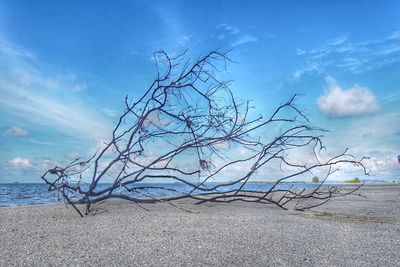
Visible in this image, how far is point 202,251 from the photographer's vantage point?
3.13 m

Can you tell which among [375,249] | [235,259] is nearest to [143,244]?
[235,259]

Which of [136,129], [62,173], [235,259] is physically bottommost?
[235,259]

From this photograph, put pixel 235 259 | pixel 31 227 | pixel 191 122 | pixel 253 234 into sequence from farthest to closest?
pixel 191 122 < pixel 31 227 < pixel 253 234 < pixel 235 259

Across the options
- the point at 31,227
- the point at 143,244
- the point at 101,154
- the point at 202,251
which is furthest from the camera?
the point at 101,154

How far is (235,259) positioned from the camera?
116 inches

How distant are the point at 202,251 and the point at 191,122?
2.88 metres

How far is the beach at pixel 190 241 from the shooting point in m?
2.94

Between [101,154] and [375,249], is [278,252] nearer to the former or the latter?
[375,249]

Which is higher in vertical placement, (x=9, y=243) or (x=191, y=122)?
(x=191, y=122)

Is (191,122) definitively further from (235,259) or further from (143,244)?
(235,259)

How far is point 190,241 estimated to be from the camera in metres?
3.51

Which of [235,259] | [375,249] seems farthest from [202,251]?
[375,249]

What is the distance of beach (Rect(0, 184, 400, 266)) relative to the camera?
2943mm

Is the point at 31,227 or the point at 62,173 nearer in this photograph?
the point at 31,227
